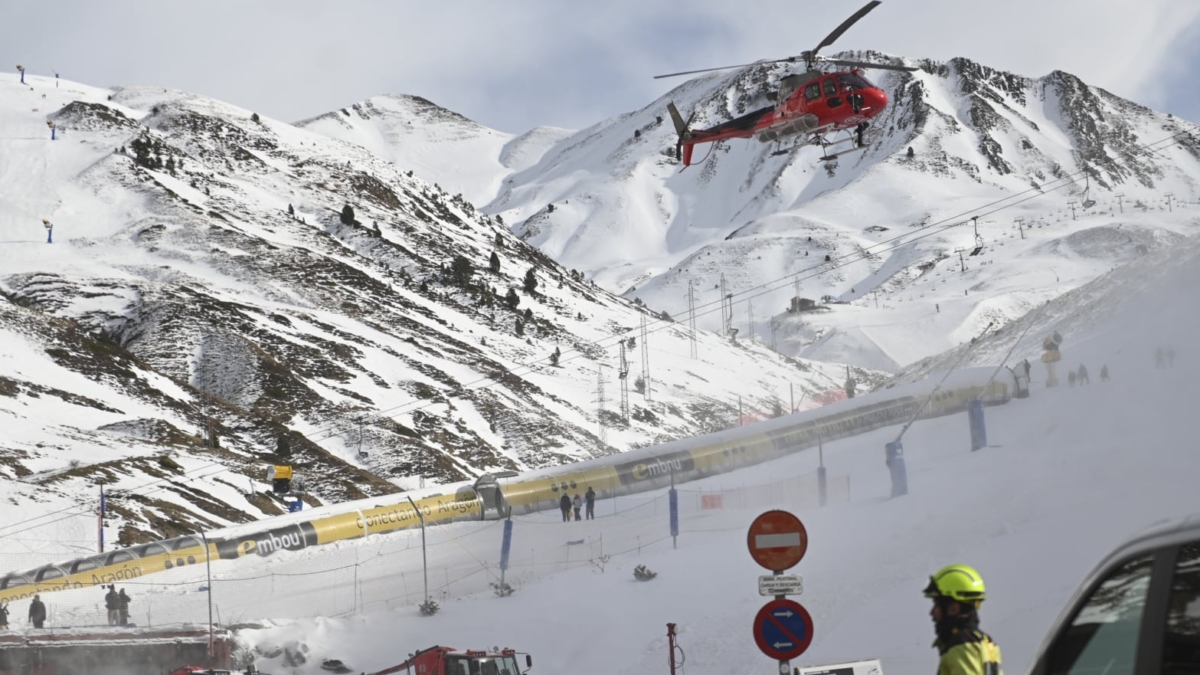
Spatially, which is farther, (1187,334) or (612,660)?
(1187,334)

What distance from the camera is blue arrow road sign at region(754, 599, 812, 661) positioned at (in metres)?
10.3

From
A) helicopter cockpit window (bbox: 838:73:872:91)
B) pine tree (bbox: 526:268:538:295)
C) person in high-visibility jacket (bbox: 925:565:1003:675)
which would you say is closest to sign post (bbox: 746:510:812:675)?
person in high-visibility jacket (bbox: 925:565:1003:675)

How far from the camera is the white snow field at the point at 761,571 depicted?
17938mm

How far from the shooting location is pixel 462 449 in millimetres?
84750

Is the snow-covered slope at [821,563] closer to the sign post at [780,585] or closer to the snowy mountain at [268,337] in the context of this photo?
the sign post at [780,585]

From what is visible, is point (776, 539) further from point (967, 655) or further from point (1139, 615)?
point (1139, 615)

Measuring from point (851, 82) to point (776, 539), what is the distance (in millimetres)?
23980

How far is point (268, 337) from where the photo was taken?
96.8 metres

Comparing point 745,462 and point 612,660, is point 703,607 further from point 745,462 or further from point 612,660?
point 745,462

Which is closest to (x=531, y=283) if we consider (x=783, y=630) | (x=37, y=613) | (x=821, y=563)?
(x=37, y=613)

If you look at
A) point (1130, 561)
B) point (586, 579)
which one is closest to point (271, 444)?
point (586, 579)

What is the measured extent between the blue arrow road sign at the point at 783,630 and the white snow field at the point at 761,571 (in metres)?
4.30

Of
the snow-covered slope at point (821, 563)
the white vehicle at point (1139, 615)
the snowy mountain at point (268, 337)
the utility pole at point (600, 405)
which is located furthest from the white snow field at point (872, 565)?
the utility pole at point (600, 405)

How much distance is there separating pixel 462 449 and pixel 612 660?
64.6m
